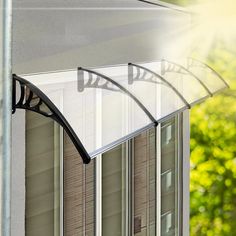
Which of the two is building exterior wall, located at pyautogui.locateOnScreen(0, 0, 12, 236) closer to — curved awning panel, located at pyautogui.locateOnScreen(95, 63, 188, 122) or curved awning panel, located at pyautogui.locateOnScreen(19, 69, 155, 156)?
curved awning panel, located at pyautogui.locateOnScreen(19, 69, 155, 156)

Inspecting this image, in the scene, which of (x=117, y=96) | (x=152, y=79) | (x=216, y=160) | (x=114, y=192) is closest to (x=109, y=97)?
(x=117, y=96)

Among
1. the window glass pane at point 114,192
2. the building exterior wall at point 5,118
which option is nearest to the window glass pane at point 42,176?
the building exterior wall at point 5,118

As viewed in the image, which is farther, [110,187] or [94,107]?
[110,187]

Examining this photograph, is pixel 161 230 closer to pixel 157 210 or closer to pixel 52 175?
pixel 157 210

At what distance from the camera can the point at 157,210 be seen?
237 inches

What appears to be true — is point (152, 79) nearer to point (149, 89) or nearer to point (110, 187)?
point (149, 89)

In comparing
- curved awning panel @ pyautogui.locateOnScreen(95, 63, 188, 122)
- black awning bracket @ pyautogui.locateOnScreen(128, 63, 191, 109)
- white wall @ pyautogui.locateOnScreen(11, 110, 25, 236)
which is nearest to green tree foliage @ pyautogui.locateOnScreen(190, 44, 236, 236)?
black awning bracket @ pyautogui.locateOnScreen(128, 63, 191, 109)

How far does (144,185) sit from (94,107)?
7.14ft

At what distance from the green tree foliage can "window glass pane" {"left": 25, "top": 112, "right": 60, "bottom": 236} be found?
248cm

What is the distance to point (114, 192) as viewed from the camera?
204 inches

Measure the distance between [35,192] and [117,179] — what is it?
1321 millimetres

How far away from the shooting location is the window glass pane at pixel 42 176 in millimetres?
3926

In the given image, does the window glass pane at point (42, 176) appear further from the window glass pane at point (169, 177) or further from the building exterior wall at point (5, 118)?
the window glass pane at point (169, 177)

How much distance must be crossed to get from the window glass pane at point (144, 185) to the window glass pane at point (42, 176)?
1447 mm
